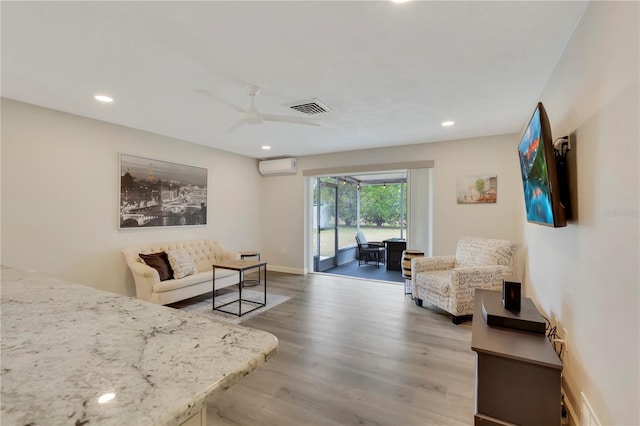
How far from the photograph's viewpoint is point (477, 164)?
4.44 m

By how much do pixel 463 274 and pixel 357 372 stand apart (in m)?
1.75

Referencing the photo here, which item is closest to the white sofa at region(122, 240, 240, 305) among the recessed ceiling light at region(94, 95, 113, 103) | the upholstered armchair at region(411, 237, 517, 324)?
the recessed ceiling light at region(94, 95, 113, 103)

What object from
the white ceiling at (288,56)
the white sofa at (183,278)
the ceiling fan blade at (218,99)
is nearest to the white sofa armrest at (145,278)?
the white sofa at (183,278)

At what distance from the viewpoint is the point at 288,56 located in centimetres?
215

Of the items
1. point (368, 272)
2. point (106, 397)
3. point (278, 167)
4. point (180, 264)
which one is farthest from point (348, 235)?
point (106, 397)

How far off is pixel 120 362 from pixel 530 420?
199 cm

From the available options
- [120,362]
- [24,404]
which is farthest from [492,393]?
[24,404]

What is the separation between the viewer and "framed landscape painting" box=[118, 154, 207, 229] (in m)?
3.98

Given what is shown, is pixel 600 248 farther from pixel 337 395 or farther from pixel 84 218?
pixel 84 218

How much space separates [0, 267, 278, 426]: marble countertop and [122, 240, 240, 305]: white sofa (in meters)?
2.48

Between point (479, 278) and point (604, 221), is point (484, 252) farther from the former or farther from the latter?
point (604, 221)

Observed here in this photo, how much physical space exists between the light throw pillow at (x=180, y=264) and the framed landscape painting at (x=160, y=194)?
2.13ft

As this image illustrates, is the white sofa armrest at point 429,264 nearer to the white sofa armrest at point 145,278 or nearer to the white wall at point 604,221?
the white wall at point 604,221

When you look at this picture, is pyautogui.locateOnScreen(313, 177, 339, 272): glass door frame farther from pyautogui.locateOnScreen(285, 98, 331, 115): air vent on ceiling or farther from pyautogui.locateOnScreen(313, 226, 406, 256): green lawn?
pyautogui.locateOnScreen(285, 98, 331, 115): air vent on ceiling
